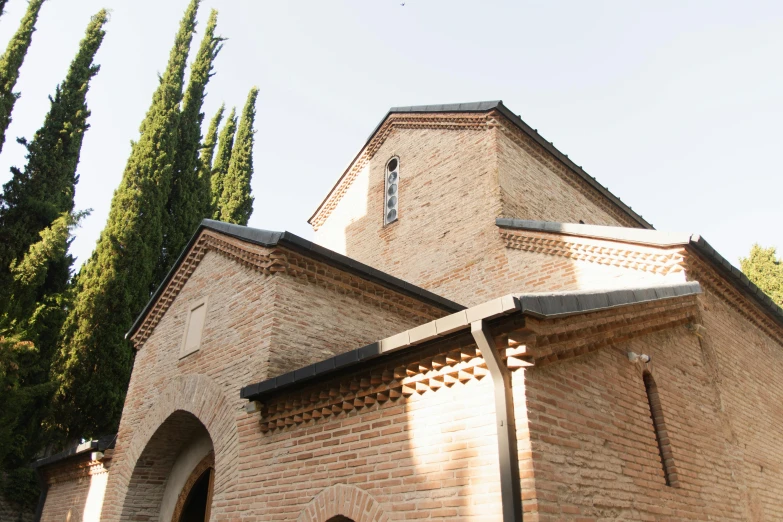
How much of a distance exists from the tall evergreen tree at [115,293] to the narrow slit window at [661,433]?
1130 cm

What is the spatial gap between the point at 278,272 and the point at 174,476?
3512mm

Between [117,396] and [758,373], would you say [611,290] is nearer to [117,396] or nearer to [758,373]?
[758,373]

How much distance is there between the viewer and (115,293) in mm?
13078

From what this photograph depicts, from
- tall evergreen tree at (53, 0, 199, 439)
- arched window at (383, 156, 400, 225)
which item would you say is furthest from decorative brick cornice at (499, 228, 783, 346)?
A: tall evergreen tree at (53, 0, 199, 439)

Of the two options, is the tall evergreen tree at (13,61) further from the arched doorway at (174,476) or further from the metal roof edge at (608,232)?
the metal roof edge at (608,232)

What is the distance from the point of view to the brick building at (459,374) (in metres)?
3.73

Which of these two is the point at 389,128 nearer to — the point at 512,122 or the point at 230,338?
the point at 512,122

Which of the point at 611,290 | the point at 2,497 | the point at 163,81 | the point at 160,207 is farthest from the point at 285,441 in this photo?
the point at 163,81

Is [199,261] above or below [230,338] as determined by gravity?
above

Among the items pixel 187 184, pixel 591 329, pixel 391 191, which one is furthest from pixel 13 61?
pixel 591 329

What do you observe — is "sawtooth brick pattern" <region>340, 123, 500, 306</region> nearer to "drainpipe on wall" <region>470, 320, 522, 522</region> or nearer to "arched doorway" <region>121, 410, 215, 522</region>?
"arched doorway" <region>121, 410, 215, 522</region>

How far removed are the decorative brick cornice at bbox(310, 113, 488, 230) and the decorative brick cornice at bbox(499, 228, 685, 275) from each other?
2690 mm

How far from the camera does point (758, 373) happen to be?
289 inches

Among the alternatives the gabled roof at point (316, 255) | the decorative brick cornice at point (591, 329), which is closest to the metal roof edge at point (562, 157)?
the gabled roof at point (316, 255)
